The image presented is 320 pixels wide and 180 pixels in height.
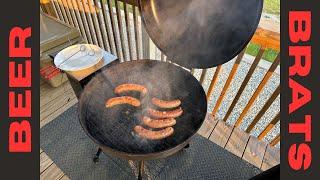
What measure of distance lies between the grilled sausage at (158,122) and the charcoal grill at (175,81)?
0.06 m

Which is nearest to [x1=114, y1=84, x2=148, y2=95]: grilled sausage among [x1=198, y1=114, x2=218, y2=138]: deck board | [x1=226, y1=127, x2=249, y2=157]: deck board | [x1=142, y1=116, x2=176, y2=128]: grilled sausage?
[x1=142, y1=116, x2=176, y2=128]: grilled sausage

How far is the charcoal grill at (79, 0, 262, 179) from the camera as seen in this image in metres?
1.83

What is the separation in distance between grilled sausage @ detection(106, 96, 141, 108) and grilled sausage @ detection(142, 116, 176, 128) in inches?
8.2

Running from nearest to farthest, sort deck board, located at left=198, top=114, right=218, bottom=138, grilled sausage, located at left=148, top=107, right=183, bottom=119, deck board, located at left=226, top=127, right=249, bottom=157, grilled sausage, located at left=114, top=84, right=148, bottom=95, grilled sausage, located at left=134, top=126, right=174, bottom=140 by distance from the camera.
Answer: grilled sausage, located at left=134, top=126, right=174, bottom=140
grilled sausage, located at left=148, top=107, right=183, bottom=119
grilled sausage, located at left=114, top=84, right=148, bottom=95
deck board, located at left=226, top=127, right=249, bottom=157
deck board, located at left=198, top=114, right=218, bottom=138

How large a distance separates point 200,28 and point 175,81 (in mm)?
615

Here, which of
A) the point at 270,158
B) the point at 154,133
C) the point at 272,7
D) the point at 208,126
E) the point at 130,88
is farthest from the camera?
the point at 272,7

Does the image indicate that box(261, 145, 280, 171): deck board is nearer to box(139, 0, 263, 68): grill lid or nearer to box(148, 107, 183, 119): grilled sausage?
box(148, 107, 183, 119): grilled sausage

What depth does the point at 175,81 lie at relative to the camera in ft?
7.89

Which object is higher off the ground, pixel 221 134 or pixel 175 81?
pixel 175 81

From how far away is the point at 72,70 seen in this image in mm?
2535

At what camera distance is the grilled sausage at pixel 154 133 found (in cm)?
196

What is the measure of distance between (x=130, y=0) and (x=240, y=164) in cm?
221

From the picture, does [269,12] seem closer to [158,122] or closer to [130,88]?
[130,88]

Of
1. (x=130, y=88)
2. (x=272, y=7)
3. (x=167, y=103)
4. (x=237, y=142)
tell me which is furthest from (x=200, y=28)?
(x=272, y=7)
